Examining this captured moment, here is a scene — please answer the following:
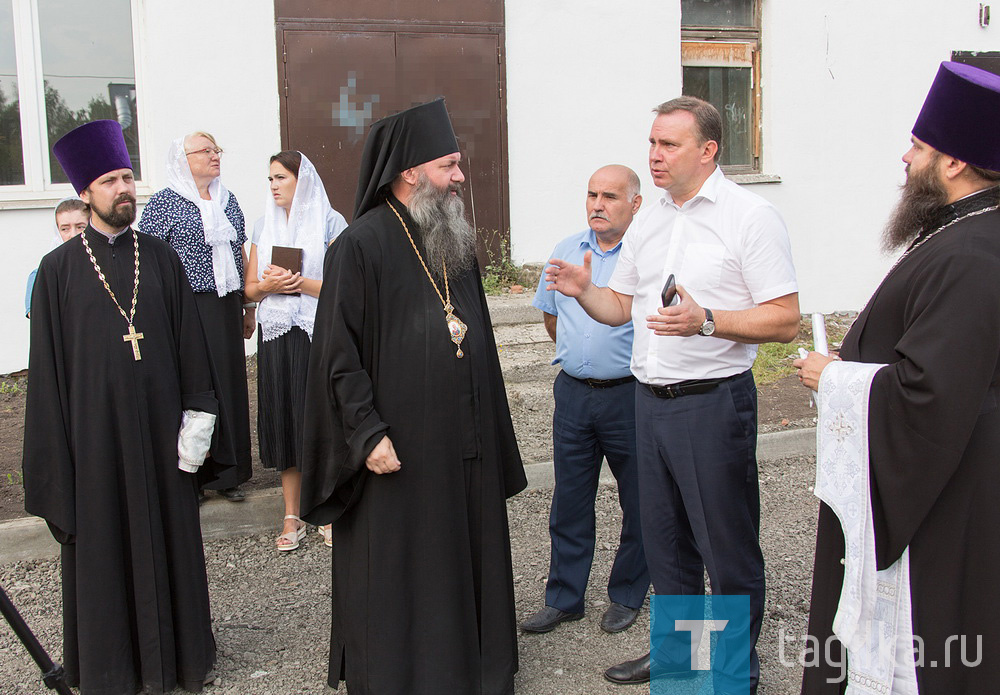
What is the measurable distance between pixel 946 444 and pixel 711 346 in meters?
1.06

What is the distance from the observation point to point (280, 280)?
5.09 m

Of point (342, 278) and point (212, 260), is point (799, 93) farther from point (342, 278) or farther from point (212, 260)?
point (342, 278)

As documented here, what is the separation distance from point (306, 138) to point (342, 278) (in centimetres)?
539

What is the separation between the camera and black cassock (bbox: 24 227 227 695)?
12.1 ft

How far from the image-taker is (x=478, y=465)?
12.0 feet

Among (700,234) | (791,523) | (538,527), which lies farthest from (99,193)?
(791,523)

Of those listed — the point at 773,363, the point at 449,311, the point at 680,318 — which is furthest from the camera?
the point at 773,363

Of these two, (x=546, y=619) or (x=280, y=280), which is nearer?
(x=546, y=619)

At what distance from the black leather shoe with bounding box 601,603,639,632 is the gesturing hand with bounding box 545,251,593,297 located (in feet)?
5.29

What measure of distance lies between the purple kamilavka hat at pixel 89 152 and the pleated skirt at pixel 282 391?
160cm

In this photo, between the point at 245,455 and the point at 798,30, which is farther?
the point at 798,30

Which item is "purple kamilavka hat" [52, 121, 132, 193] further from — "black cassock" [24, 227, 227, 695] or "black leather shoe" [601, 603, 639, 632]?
"black leather shoe" [601, 603, 639, 632]

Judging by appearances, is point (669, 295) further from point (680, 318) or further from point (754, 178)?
point (754, 178)

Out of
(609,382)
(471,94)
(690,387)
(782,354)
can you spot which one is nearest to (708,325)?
(690,387)
